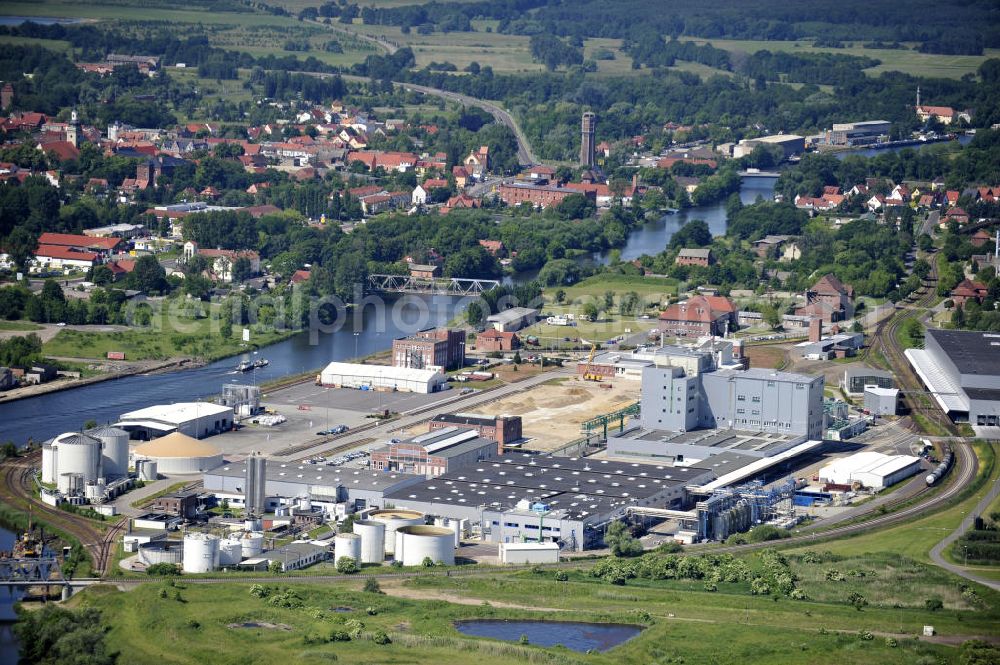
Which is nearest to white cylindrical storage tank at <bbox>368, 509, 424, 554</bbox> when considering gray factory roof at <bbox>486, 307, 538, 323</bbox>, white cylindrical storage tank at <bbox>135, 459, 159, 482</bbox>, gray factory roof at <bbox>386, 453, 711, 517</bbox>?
gray factory roof at <bbox>386, 453, 711, 517</bbox>

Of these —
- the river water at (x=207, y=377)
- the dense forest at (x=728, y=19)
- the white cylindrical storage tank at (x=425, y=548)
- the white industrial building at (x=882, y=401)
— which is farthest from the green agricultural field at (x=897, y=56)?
the white cylindrical storage tank at (x=425, y=548)

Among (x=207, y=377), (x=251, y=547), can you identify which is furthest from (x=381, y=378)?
(x=251, y=547)

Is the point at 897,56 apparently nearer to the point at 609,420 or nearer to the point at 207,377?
the point at 207,377

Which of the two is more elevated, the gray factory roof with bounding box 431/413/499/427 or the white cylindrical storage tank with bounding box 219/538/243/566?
the gray factory roof with bounding box 431/413/499/427

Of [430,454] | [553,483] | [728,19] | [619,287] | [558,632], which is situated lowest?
[558,632]

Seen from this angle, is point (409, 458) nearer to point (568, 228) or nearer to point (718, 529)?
point (718, 529)

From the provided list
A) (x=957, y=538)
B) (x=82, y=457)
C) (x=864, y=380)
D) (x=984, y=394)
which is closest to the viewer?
(x=957, y=538)

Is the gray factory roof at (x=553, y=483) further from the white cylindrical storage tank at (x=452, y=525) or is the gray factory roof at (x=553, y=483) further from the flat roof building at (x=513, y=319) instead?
the flat roof building at (x=513, y=319)

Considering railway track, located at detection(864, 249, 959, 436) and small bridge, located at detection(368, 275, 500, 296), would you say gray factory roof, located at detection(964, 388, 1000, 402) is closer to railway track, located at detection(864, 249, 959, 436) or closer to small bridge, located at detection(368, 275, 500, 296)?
railway track, located at detection(864, 249, 959, 436)
